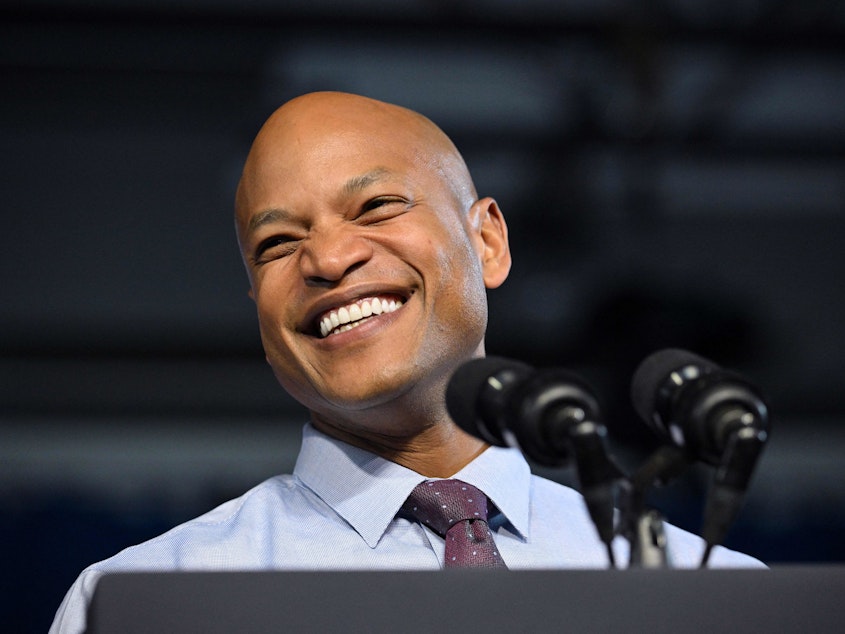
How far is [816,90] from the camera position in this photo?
13.7 feet

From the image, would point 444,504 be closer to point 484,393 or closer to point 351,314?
point 351,314

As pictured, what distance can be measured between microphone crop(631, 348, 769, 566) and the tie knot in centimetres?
49

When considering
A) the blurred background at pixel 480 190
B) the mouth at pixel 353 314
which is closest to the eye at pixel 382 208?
the mouth at pixel 353 314

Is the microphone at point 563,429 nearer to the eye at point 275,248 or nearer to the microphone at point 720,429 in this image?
the microphone at point 720,429

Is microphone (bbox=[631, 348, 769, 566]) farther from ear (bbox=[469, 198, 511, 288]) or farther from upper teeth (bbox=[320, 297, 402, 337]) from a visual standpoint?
ear (bbox=[469, 198, 511, 288])

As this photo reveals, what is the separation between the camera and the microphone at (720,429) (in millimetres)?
886

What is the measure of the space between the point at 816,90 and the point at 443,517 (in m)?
3.25

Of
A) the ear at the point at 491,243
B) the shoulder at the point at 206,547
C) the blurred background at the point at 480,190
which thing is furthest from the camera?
the blurred background at the point at 480,190

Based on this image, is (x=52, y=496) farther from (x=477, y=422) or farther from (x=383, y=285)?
(x=477, y=422)

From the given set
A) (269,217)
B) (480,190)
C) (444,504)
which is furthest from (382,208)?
(480,190)

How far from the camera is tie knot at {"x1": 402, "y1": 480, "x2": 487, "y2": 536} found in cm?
139

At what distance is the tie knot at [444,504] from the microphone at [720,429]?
486mm

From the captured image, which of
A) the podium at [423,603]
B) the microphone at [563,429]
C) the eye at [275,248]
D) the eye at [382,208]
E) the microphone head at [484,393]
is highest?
the eye at [382,208]

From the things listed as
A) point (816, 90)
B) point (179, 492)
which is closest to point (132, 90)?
point (179, 492)
